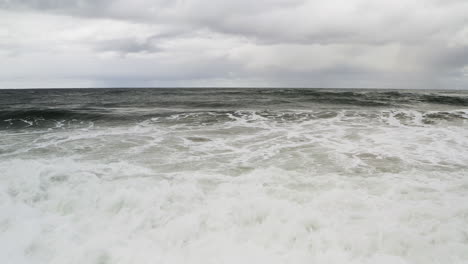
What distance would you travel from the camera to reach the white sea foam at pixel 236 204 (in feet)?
10.1

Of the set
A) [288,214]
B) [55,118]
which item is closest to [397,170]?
[288,214]

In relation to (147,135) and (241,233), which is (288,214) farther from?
(147,135)

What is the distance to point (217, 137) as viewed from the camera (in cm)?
908

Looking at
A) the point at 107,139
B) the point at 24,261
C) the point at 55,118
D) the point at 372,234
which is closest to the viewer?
the point at 24,261

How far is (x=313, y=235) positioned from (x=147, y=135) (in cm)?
772

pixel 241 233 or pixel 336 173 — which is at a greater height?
pixel 336 173

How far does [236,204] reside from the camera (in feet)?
13.1

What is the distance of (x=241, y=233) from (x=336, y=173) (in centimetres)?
277

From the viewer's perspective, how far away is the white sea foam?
10.1 ft

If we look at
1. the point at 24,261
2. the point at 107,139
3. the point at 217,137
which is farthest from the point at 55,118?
the point at 24,261

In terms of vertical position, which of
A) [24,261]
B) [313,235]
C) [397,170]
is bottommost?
[24,261]

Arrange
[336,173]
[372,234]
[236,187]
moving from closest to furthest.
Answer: [372,234] < [236,187] < [336,173]

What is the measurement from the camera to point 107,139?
8953 mm

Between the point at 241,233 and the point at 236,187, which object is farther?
the point at 236,187
